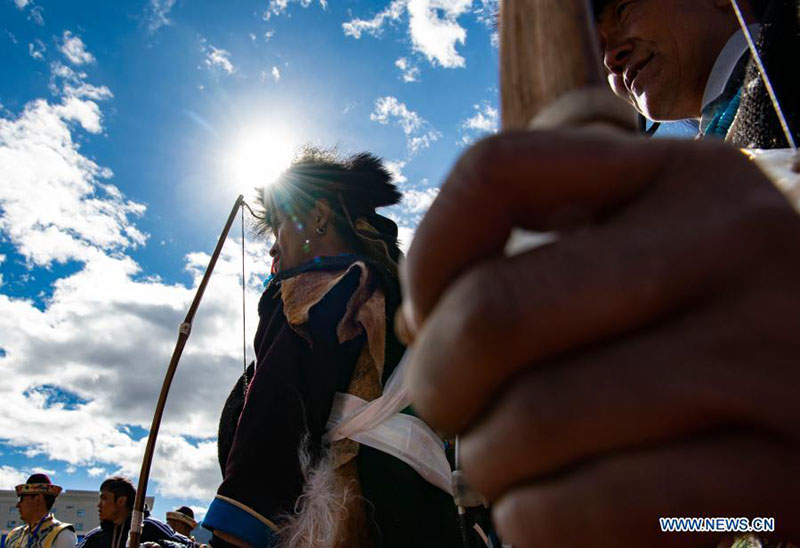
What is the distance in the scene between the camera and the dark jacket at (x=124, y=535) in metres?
6.21

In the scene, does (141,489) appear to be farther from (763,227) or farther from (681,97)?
(763,227)

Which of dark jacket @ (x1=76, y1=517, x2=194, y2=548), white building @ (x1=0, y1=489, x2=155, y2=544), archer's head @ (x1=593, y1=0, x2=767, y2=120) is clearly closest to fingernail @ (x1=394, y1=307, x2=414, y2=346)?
archer's head @ (x1=593, y1=0, x2=767, y2=120)

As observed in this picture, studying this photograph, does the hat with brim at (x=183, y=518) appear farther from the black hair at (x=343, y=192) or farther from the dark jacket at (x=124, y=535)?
the black hair at (x=343, y=192)

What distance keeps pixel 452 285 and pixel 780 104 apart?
1024mm

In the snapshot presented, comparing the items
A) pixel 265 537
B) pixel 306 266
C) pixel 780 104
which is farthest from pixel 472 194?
pixel 306 266

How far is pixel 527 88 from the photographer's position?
1.84 feet

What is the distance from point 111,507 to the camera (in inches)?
254

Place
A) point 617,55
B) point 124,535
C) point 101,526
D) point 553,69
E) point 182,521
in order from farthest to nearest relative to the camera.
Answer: point 182,521 → point 101,526 → point 124,535 → point 617,55 → point 553,69

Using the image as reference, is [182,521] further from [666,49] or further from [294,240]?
[666,49]

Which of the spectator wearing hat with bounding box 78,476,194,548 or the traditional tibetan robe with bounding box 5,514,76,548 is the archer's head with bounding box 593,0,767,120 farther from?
the traditional tibetan robe with bounding box 5,514,76,548

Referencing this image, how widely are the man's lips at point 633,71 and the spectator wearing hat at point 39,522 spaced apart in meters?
7.48

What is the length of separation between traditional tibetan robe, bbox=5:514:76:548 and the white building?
54593mm

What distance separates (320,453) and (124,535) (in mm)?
5506

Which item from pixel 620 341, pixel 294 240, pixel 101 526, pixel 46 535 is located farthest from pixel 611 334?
pixel 46 535
